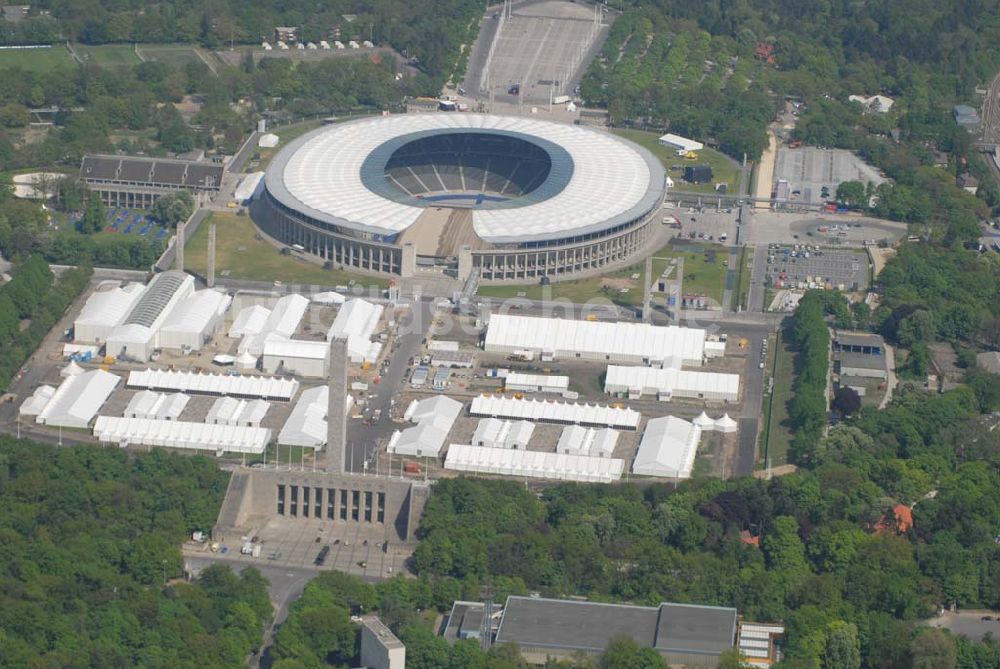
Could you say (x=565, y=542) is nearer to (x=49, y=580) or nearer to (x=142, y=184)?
(x=49, y=580)

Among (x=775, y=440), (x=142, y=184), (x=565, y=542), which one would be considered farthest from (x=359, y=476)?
(x=142, y=184)

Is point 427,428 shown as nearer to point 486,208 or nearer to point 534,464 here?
point 534,464

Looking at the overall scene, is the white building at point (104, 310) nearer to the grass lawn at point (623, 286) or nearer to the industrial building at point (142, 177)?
the industrial building at point (142, 177)

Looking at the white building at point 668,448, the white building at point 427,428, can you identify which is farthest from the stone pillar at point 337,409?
the white building at point 668,448

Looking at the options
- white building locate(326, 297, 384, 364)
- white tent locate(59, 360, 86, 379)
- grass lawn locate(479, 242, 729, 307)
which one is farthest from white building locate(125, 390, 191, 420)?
grass lawn locate(479, 242, 729, 307)

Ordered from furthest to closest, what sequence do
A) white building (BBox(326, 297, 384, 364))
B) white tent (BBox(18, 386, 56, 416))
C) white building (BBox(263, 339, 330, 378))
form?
white building (BBox(326, 297, 384, 364)) → white building (BBox(263, 339, 330, 378)) → white tent (BBox(18, 386, 56, 416))

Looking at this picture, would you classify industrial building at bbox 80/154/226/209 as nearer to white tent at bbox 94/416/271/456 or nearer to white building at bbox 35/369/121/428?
white building at bbox 35/369/121/428

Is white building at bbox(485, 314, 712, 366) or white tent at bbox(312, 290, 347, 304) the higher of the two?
white building at bbox(485, 314, 712, 366)
